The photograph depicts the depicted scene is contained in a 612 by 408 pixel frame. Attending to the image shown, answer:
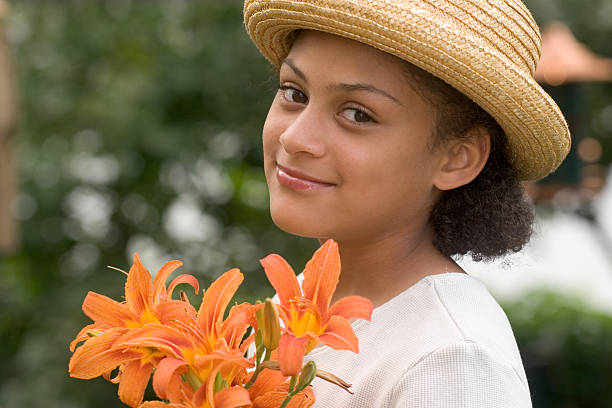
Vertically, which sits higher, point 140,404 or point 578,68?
point 578,68

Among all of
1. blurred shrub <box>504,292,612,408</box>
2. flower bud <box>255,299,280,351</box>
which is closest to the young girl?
flower bud <box>255,299,280,351</box>

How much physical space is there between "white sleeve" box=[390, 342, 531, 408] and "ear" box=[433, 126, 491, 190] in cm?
44

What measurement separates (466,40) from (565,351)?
5906 mm

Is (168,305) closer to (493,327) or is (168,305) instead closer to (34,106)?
(493,327)

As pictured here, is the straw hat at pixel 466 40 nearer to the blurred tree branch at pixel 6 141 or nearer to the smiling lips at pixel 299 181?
the smiling lips at pixel 299 181

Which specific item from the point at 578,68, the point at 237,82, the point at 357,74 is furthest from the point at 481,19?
the point at 237,82

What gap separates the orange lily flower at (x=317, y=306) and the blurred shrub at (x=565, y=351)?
5.76 metres

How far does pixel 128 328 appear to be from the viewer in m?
1.31

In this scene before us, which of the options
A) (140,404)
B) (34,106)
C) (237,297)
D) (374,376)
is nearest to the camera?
(140,404)

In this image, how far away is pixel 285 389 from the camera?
4.25 feet

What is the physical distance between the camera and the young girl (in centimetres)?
150

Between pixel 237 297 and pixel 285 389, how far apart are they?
4.52m

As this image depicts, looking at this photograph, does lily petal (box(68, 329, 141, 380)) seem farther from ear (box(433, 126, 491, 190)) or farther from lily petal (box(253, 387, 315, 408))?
ear (box(433, 126, 491, 190))

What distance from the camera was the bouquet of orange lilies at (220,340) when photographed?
1.19m
